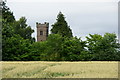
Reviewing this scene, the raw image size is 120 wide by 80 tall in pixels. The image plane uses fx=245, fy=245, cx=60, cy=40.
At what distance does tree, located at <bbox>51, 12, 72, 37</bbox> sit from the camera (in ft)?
178

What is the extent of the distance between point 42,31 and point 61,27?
70.9ft

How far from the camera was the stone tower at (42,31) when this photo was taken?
76.4 meters

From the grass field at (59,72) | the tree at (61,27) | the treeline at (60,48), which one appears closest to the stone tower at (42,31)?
the tree at (61,27)

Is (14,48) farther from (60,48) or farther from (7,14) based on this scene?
(7,14)

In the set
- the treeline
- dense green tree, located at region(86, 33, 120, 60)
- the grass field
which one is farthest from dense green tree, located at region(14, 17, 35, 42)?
the grass field

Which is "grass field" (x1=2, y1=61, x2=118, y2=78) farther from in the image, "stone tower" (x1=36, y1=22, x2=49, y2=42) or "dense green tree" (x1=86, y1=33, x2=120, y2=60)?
"stone tower" (x1=36, y1=22, x2=49, y2=42)

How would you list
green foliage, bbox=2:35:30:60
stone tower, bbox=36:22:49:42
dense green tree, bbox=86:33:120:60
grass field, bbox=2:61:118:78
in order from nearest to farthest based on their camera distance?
grass field, bbox=2:61:118:78
green foliage, bbox=2:35:30:60
dense green tree, bbox=86:33:120:60
stone tower, bbox=36:22:49:42

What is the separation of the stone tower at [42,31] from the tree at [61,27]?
676 inches

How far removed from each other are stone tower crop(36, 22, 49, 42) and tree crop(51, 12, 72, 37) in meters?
17.2

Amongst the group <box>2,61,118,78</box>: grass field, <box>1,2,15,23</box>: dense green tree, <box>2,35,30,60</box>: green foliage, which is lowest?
<box>2,61,118,78</box>: grass field

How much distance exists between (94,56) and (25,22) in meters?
22.8

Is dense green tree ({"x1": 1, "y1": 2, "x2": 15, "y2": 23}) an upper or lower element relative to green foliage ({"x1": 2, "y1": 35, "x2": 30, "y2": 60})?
upper

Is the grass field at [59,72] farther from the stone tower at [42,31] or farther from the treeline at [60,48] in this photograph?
the stone tower at [42,31]

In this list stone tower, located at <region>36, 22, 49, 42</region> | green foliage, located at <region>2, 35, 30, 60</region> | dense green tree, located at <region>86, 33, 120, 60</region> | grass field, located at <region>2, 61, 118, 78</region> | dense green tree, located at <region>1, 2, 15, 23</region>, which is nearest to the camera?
grass field, located at <region>2, 61, 118, 78</region>
